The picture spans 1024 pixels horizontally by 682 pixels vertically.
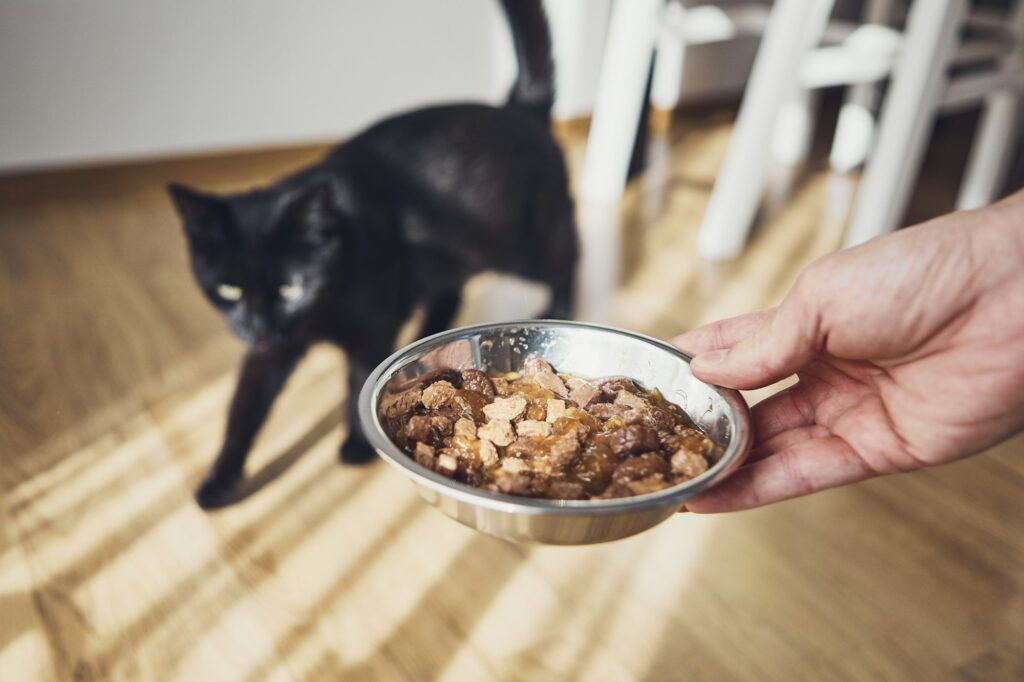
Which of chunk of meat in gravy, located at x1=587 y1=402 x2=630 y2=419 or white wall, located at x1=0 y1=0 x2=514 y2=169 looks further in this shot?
white wall, located at x1=0 y1=0 x2=514 y2=169

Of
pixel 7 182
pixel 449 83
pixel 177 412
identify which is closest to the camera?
pixel 177 412

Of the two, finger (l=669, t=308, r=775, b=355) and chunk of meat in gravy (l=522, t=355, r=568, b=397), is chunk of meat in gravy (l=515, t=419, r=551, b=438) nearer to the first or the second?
chunk of meat in gravy (l=522, t=355, r=568, b=397)

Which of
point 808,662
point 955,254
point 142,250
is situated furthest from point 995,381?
point 142,250

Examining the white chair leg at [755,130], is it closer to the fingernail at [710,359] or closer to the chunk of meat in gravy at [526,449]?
the fingernail at [710,359]

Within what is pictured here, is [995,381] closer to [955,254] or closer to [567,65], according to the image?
→ [955,254]

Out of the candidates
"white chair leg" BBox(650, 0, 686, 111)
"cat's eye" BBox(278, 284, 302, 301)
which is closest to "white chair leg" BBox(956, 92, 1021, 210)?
"white chair leg" BBox(650, 0, 686, 111)

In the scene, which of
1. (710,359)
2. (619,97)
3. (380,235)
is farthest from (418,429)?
(619,97)

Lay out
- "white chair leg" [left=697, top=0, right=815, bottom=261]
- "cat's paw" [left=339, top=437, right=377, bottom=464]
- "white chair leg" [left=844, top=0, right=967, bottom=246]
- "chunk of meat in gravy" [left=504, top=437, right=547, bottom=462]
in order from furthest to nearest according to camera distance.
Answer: "white chair leg" [left=697, top=0, right=815, bottom=261] → "white chair leg" [left=844, top=0, right=967, bottom=246] → "cat's paw" [left=339, top=437, right=377, bottom=464] → "chunk of meat in gravy" [left=504, top=437, right=547, bottom=462]
